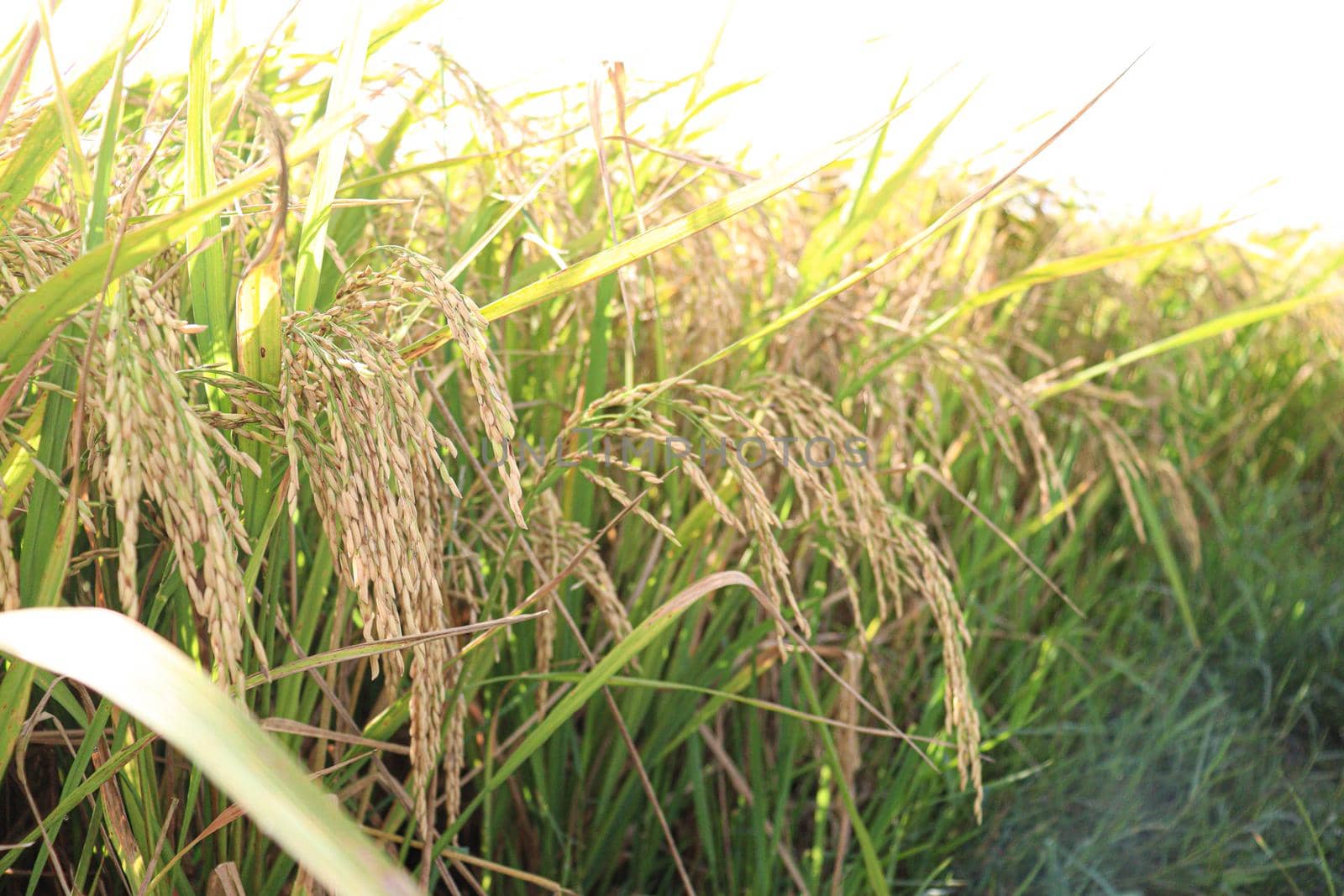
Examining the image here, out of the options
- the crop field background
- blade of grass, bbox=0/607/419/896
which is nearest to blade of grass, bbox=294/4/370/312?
the crop field background

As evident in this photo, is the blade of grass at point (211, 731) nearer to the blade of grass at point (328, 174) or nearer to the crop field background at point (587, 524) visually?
the crop field background at point (587, 524)

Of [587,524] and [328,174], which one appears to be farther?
[587,524]

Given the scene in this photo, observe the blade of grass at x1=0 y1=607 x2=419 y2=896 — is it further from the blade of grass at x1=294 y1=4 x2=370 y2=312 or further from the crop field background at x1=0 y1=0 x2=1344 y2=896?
the blade of grass at x1=294 y1=4 x2=370 y2=312

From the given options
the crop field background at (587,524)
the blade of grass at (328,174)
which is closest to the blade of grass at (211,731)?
the crop field background at (587,524)

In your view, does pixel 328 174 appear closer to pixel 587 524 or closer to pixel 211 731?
pixel 211 731

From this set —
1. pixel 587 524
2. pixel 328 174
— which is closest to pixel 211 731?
pixel 328 174

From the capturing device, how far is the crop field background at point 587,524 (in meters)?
0.77

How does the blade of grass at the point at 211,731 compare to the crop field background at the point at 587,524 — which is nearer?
the blade of grass at the point at 211,731

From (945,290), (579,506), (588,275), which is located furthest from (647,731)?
(945,290)

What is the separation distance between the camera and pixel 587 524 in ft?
4.95

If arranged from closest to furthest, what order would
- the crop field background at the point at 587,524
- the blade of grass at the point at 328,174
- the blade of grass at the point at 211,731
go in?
1. the blade of grass at the point at 211,731
2. the crop field background at the point at 587,524
3. the blade of grass at the point at 328,174

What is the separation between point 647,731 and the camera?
1.57 meters

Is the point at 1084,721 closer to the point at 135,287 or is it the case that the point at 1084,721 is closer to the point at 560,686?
the point at 560,686

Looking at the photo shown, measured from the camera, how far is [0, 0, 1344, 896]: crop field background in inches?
30.1
